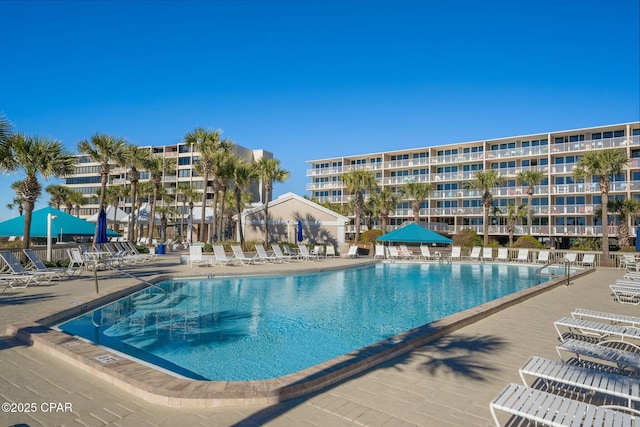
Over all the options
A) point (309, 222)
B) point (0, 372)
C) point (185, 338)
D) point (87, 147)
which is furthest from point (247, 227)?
point (0, 372)

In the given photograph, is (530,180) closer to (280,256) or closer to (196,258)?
(280,256)

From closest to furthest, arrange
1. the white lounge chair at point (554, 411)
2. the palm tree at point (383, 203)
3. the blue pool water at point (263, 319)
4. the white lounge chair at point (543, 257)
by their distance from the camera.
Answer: the white lounge chair at point (554, 411) → the blue pool water at point (263, 319) → the white lounge chair at point (543, 257) → the palm tree at point (383, 203)

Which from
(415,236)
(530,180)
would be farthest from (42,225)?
(530,180)

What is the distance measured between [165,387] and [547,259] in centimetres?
2517

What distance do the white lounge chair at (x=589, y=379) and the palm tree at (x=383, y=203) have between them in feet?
118

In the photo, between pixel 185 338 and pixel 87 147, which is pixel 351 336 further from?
pixel 87 147

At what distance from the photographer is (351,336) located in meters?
7.74

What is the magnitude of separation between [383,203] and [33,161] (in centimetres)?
3058

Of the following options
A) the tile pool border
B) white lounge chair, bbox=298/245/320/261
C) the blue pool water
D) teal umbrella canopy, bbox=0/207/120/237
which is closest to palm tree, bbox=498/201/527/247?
white lounge chair, bbox=298/245/320/261

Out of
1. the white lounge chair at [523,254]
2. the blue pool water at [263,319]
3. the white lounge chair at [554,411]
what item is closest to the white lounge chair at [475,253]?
the white lounge chair at [523,254]

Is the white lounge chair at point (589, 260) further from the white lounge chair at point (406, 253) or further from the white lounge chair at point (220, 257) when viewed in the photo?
the white lounge chair at point (220, 257)

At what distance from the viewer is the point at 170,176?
220 ft

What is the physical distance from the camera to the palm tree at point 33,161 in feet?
51.4

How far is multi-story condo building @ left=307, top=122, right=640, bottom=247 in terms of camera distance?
37.5 m
